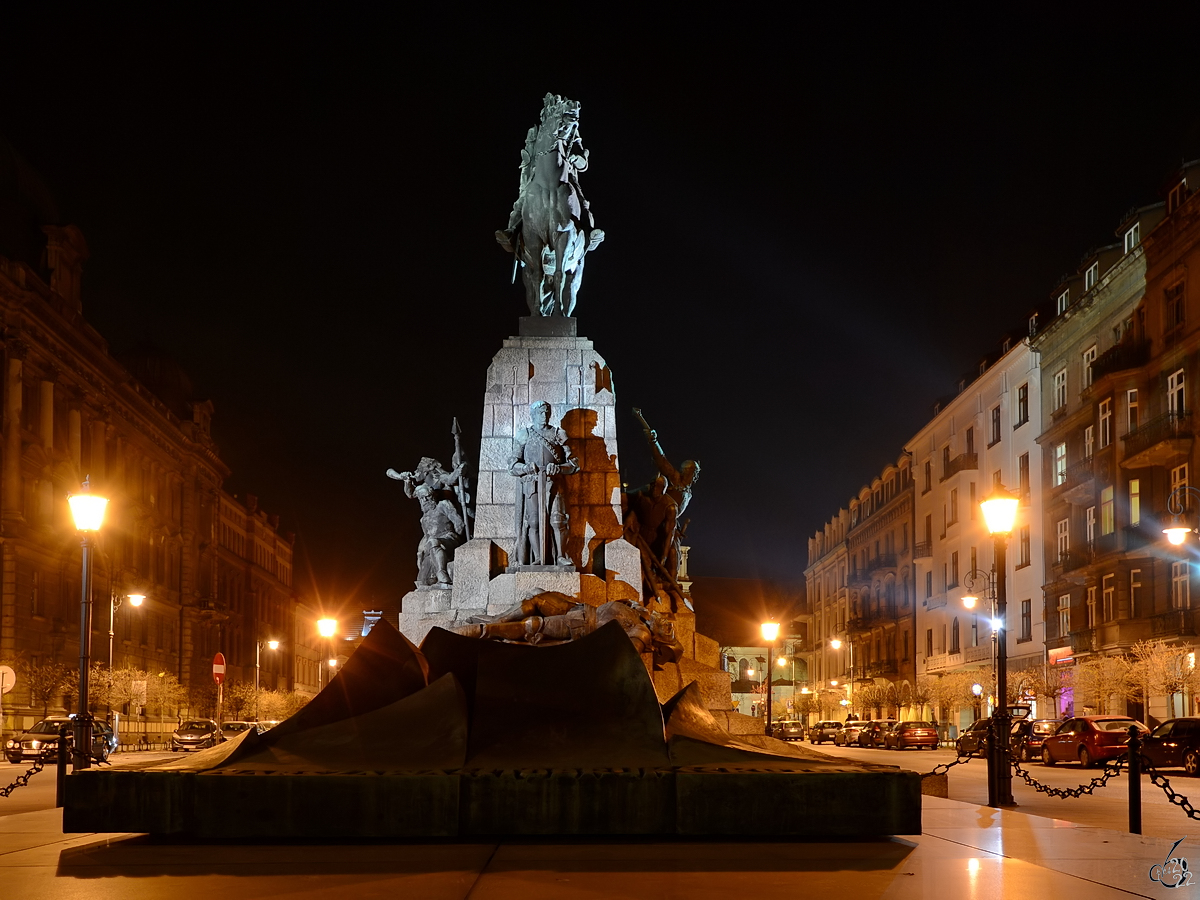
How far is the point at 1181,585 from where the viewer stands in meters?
41.2

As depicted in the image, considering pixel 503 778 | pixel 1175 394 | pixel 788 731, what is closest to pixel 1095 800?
pixel 503 778

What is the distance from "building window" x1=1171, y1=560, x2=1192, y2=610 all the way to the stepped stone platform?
33.2 metres

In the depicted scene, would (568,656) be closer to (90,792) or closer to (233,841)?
(233,841)

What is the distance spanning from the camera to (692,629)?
2084 cm

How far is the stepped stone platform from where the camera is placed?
9438 millimetres

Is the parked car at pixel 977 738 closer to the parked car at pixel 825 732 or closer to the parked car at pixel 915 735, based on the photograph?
the parked car at pixel 915 735

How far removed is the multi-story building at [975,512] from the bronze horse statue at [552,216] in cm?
3124

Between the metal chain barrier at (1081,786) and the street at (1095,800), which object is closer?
the metal chain barrier at (1081,786)

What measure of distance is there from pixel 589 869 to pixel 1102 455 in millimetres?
42339

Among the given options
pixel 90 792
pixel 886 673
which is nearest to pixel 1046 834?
pixel 90 792

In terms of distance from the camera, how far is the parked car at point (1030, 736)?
3353 cm

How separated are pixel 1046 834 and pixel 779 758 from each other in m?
2.51

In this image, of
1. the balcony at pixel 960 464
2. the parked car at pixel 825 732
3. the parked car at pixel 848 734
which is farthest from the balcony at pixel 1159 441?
the balcony at pixel 960 464

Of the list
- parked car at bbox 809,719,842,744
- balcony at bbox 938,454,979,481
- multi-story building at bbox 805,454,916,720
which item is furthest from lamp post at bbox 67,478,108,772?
multi-story building at bbox 805,454,916,720
